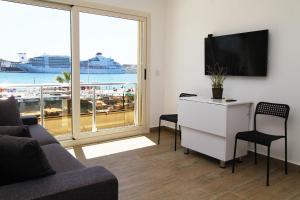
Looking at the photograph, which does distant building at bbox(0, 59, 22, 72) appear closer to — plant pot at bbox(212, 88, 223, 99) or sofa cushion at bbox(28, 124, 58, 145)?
sofa cushion at bbox(28, 124, 58, 145)

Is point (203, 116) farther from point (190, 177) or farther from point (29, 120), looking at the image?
point (29, 120)

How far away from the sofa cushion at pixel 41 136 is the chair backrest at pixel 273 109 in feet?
8.34

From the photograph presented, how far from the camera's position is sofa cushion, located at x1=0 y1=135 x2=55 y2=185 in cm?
128

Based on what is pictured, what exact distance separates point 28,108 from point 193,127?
268 centimetres

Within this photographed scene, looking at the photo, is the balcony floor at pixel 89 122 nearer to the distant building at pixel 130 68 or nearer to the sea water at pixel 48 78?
the sea water at pixel 48 78

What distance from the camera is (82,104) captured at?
4367mm

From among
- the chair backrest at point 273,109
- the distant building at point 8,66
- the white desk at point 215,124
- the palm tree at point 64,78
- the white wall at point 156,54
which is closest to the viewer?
the chair backrest at point 273,109

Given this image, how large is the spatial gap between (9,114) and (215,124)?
238 centimetres

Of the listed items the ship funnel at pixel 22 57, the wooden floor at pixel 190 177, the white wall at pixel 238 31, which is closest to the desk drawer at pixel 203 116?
the wooden floor at pixel 190 177

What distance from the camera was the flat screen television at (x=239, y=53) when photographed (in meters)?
3.30

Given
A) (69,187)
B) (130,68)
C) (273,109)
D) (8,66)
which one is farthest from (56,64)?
(273,109)

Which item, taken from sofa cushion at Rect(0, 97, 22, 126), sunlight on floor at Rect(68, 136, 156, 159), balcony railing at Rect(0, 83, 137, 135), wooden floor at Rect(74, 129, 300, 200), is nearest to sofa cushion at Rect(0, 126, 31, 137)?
sofa cushion at Rect(0, 97, 22, 126)

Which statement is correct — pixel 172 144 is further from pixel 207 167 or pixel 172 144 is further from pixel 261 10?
pixel 261 10

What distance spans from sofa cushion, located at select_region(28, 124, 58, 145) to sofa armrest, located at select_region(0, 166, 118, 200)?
1.27 metres
